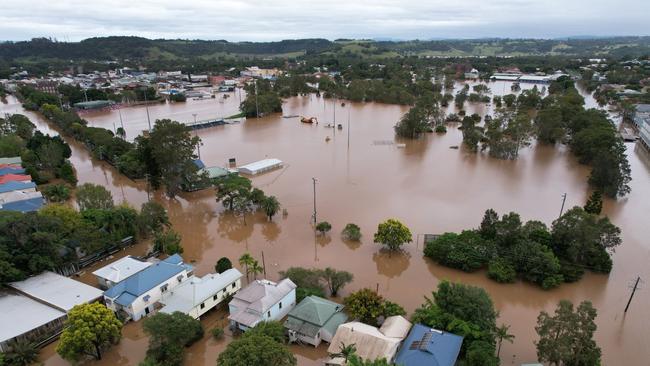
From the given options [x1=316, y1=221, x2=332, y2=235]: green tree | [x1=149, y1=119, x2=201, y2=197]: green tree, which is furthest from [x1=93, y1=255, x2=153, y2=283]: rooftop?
[x1=149, y1=119, x2=201, y2=197]: green tree

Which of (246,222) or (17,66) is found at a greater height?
(17,66)

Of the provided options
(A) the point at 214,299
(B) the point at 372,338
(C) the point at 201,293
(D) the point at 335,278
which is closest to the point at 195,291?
(C) the point at 201,293

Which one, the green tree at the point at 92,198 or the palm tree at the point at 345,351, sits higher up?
the green tree at the point at 92,198

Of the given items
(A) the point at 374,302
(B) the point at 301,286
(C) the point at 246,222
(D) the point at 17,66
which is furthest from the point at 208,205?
(D) the point at 17,66

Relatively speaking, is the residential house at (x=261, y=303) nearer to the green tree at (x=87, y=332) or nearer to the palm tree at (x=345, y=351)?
the palm tree at (x=345, y=351)

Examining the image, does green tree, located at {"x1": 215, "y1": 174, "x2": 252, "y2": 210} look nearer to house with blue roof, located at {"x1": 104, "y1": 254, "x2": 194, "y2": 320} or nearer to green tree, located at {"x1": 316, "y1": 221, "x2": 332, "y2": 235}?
green tree, located at {"x1": 316, "y1": 221, "x2": 332, "y2": 235}

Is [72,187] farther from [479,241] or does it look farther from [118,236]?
[479,241]

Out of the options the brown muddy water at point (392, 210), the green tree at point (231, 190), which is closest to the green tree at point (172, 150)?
the brown muddy water at point (392, 210)

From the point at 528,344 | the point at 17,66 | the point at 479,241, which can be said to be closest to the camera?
the point at 528,344
